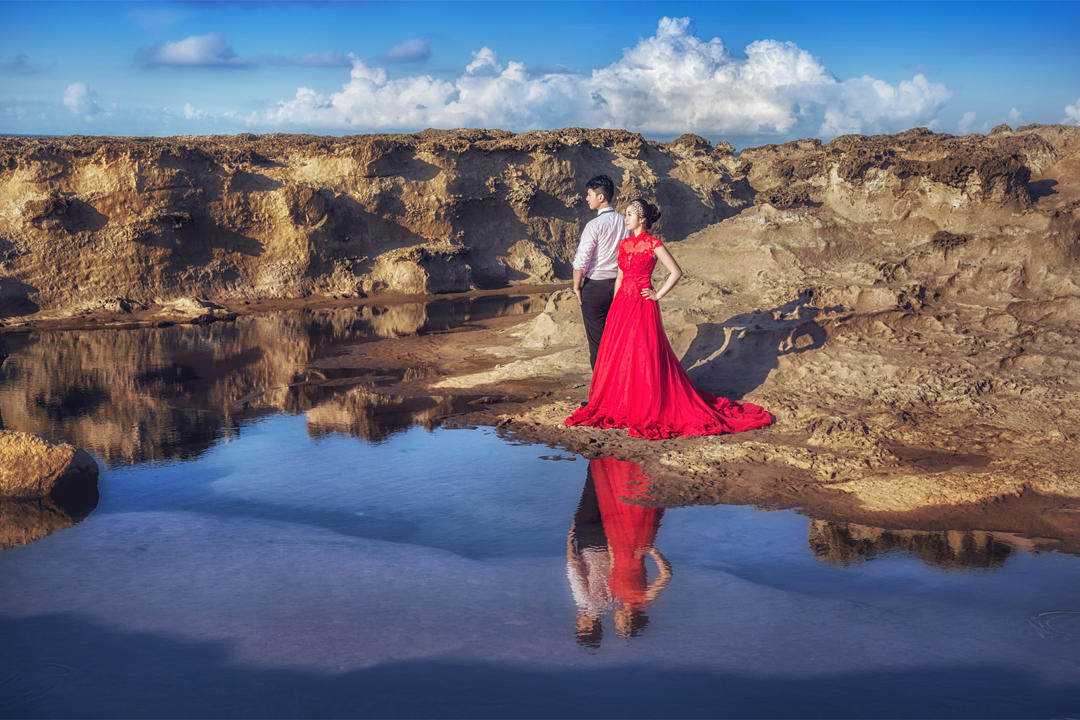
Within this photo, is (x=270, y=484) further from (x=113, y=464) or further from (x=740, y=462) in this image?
(x=740, y=462)

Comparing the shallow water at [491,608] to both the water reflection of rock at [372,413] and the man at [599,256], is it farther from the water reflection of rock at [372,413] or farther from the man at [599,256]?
the man at [599,256]

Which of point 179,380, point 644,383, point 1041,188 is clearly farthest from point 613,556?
point 1041,188

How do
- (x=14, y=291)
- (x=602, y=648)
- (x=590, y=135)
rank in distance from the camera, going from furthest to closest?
(x=590, y=135)
(x=14, y=291)
(x=602, y=648)

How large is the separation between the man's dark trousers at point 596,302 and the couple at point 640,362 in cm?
18

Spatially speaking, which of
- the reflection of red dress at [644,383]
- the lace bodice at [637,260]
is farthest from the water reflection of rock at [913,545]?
the lace bodice at [637,260]

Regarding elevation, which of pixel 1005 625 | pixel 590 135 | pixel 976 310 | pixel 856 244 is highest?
pixel 590 135

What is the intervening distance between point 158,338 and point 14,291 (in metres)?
5.17

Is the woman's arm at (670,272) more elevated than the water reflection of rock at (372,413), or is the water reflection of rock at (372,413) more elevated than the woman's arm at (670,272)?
the woman's arm at (670,272)

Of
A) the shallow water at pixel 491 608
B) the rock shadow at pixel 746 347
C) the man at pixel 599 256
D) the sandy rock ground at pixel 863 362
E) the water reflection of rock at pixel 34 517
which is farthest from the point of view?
the rock shadow at pixel 746 347

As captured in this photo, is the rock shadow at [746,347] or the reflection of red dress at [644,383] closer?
the reflection of red dress at [644,383]

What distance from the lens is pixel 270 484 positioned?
21.0ft

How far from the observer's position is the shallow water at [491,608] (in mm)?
3561

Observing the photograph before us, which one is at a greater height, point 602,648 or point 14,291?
point 14,291

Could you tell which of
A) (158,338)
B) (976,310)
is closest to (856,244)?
(976,310)
